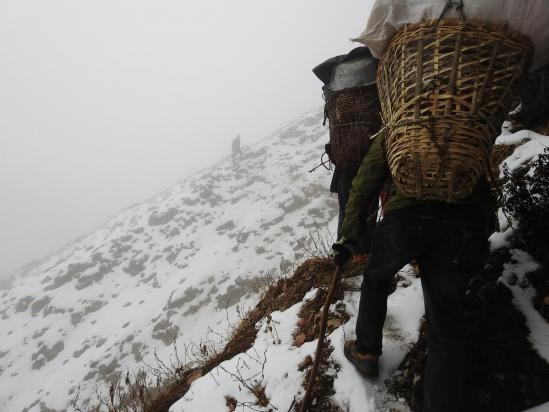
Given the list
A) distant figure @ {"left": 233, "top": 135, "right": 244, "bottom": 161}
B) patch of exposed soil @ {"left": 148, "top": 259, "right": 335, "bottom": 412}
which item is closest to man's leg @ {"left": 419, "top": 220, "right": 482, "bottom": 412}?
patch of exposed soil @ {"left": 148, "top": 259, "right": 335, "bottom": 412}

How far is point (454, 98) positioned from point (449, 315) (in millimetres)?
1183

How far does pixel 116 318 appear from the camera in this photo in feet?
58.2

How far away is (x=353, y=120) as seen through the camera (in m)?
2.79

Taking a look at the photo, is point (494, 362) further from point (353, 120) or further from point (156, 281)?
point (156, 281)

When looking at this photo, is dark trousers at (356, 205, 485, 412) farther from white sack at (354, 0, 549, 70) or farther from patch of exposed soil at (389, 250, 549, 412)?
white sack at (354, 0, 549, 70)

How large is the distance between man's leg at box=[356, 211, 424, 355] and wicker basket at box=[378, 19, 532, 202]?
0.30 metres

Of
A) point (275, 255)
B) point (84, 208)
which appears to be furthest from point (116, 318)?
point (84, 208)

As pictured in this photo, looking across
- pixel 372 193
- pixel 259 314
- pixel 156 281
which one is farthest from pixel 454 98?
pixel 156 281

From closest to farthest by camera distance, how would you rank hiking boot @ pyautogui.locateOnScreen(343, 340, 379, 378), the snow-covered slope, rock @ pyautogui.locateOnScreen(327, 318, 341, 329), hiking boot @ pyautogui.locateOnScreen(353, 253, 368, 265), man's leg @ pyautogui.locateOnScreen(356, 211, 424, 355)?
1. man's leg @ pyautogui.locateOnScreen(356, 211, 424, 355)
2. hiking boot @ pyautogui.locateOnScreen(343, 340, 379, 378)
3. rock @ pyautogui.locateOnScreen(327, 318, 341, 329)
4. hiking boot @ pyautogui.locateOnScreen(353, 253, 368, 265)
5. the snow-covered slope

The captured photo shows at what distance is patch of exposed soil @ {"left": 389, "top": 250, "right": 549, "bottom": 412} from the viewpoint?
1.87 meters

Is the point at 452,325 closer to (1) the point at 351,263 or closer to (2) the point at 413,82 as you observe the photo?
(2) the point at 413,82

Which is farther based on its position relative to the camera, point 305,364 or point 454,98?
point 305,364

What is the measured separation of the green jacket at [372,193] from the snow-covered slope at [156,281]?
1111 cm

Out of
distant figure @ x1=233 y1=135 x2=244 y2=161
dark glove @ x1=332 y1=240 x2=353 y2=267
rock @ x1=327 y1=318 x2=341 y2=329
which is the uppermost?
dark glove @ x1=332 y1=240 x2=353 y2=267
